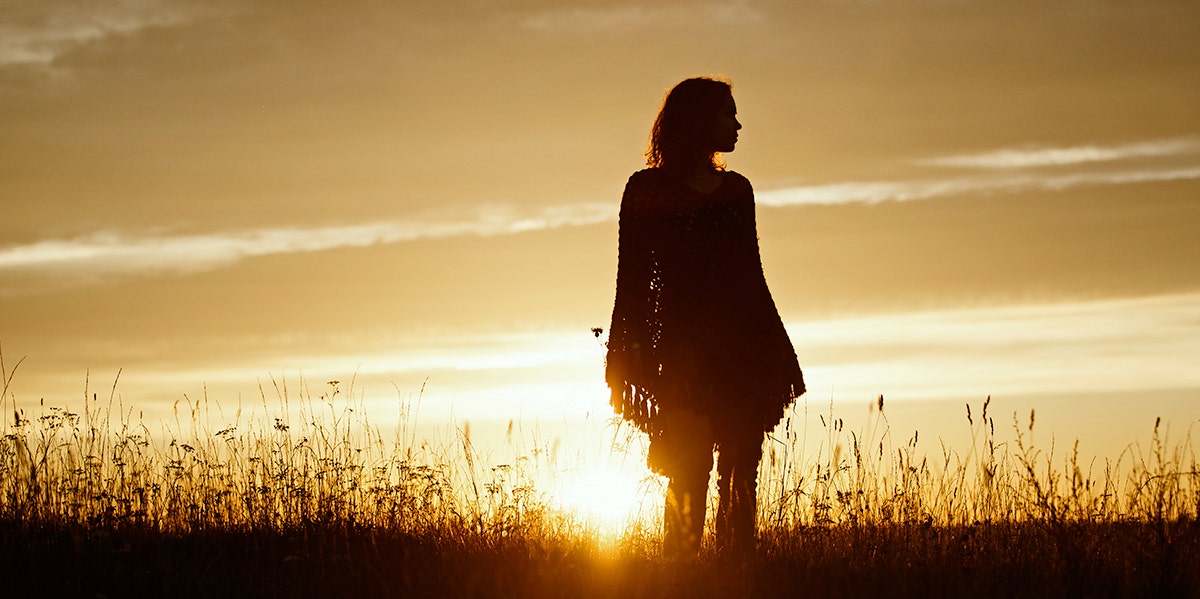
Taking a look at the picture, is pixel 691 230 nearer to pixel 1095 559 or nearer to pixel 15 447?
pixel 1095 559

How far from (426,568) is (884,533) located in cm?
242

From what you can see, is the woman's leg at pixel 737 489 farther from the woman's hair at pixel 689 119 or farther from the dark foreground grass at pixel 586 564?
the woman's hair at pixel 689 119

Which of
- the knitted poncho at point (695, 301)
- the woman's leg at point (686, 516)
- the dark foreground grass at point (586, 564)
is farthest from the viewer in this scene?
the knitted poncho at point (695, 301)

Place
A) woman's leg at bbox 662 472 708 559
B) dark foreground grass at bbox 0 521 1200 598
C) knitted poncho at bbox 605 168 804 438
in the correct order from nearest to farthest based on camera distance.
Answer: dark foreground grass at bbox 0 521 1200 598, woman's leg at bbox 662 472 708 559, knitted poncho at bbox 605 168 804 438

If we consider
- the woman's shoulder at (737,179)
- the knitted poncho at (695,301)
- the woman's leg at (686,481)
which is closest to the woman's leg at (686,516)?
the woman's leg at (686,481)

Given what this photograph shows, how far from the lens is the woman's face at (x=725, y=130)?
17.1 feet

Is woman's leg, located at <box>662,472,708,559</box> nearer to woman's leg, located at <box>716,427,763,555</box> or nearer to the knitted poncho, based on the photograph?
woman's leg, located at <box>716,427,763,555</box>

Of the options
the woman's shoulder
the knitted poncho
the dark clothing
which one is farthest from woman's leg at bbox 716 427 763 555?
the woman's shoulder

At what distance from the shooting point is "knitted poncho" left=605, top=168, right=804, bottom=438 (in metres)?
5.23

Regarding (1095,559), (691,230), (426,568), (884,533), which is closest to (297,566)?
(426,568)

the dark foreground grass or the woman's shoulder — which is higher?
the woman's shoulder

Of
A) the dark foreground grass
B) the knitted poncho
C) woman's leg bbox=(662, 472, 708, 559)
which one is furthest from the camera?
the knitted poncho

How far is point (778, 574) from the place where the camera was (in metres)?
5.07

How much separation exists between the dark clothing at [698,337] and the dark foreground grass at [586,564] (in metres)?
0.37
